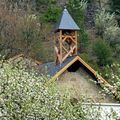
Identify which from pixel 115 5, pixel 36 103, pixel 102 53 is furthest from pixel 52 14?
pixel 36 103

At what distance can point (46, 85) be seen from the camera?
8.37 metres

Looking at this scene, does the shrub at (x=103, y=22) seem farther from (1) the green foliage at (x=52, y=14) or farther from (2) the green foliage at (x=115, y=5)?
(1) the green foliage at (x=52, y=14)

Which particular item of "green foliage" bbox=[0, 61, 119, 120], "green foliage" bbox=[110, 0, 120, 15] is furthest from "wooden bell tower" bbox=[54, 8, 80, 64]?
"green foliage" bbox=[110, 0, 120, 15]

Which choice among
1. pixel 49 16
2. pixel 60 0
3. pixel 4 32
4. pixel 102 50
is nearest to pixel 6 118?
pixel 4 32

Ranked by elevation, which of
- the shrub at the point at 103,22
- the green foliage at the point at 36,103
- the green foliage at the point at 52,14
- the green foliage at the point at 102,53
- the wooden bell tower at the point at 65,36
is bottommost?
the shrub at the point at 103,22

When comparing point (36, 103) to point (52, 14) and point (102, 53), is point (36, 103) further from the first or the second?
point (52, 14)

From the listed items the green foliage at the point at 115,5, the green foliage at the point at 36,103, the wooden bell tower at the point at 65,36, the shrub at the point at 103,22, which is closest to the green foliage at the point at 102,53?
the shrub at the point at 103,22

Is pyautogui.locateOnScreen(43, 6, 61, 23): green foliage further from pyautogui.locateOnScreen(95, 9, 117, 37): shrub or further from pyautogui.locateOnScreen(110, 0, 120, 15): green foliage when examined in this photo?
pyautogui.locateOnScreen(110, 0, 120, 15): green foliage

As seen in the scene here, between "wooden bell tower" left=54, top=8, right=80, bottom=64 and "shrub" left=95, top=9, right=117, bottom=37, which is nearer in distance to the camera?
"wooden bell tower" left=54, top=8, right=80, bottom=64

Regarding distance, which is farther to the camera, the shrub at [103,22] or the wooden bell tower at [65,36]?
the shrub at [103,22]

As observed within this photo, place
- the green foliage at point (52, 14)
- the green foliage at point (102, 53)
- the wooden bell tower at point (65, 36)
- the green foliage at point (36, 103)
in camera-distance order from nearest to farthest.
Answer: the green foliage at point (36, 103)
the wooden bell tower at point (65, 36)
the green foliage at point (102, 53)
the green foliage at point (52, 14)

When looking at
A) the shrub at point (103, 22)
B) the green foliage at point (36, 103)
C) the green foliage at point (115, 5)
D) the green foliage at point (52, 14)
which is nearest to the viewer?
the green foliage at point (36, 103)

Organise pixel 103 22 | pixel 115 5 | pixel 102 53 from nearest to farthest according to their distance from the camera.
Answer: pixel 102 53, pixel 103 22, pixel 115 5

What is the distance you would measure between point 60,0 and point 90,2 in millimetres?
3136
